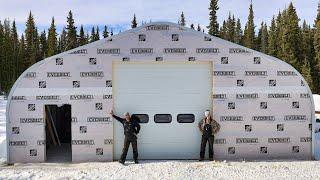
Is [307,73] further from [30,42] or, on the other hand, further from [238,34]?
[30,42]

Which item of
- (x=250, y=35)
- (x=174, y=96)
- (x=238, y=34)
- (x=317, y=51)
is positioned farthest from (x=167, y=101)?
(x=238, y=34)

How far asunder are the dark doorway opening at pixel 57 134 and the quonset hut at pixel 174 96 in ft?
3.33

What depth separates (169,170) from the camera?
12.0 metres

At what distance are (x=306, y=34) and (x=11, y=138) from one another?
54.6 meters

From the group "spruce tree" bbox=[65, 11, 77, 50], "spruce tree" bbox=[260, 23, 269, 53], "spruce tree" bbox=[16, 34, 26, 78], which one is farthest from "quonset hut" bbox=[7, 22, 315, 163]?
"spruce tree" bbox=[260, 23, 269, 53]

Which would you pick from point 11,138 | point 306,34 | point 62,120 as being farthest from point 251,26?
point 11,138

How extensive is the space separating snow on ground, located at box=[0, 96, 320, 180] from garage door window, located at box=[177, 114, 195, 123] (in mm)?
1377

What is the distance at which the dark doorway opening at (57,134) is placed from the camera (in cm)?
1480

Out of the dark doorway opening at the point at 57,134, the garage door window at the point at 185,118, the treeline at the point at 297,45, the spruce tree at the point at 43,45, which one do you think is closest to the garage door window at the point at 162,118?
the garage door window at the point at 185,118

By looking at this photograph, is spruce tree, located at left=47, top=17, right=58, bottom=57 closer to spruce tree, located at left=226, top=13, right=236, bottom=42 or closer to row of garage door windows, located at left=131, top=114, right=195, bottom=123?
spruce tree, located at left=226, top=13, right=236, bottom=42

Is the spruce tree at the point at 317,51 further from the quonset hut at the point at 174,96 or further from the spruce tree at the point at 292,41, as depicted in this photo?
the quonset hut at the point at 174,96

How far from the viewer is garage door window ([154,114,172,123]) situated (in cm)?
1402

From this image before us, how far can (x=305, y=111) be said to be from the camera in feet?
46.2

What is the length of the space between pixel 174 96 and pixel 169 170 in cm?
285
